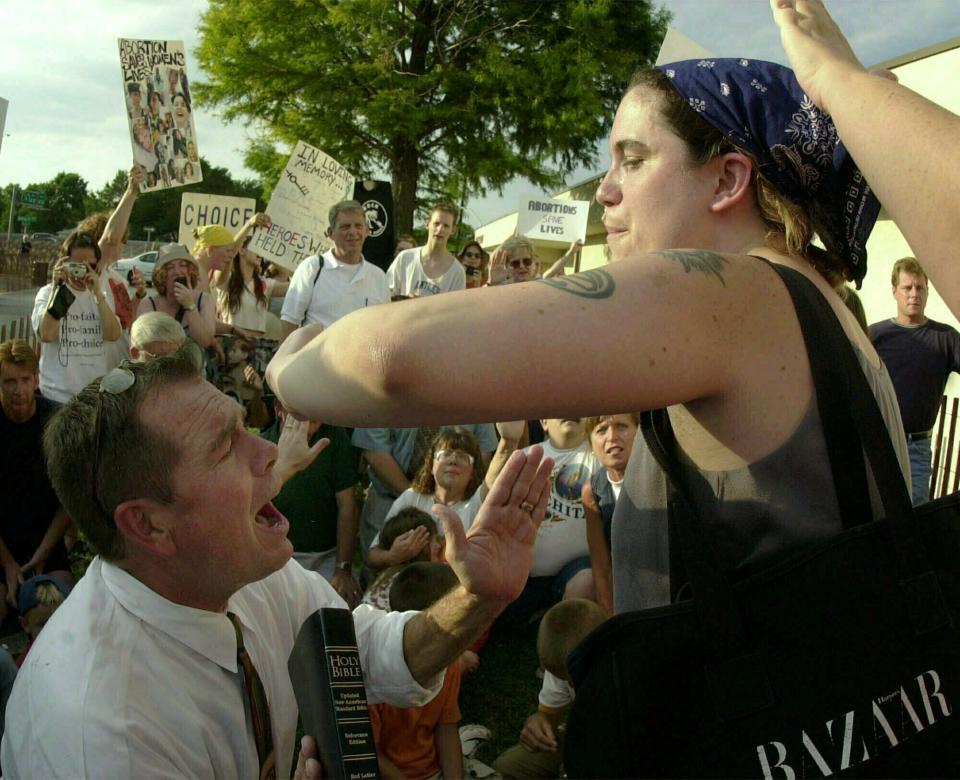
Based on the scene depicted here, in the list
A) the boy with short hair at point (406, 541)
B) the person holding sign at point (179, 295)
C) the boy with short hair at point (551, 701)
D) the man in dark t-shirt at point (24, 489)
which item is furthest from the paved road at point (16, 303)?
the boy with short hair at point (551, 701)

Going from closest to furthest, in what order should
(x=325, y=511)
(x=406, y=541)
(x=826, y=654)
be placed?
1. (x=826, y=654)
2. (x=406, y=541)
3. (x=325, y=511)

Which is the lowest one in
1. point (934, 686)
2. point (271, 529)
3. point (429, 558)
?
point (429, 558)

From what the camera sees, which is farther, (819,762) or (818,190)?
(818,190)

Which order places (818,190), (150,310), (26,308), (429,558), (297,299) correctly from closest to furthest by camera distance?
(818,190) → (429,558) → (150,310) → (297,299) → (26,308)

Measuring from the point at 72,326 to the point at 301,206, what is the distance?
3.69m

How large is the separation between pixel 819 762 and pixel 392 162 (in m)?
22.6

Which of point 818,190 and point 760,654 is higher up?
point 818,190

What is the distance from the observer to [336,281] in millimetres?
7035

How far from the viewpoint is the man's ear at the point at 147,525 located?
1984 millimetres

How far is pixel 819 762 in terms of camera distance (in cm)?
98

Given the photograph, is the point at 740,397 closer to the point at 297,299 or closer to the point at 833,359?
the point at 833,359

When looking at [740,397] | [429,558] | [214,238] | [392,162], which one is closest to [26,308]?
[392,162]

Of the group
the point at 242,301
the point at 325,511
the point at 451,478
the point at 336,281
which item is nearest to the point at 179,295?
the point at 336,281

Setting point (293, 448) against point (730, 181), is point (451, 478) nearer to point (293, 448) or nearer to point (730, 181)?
point (293, 448)
